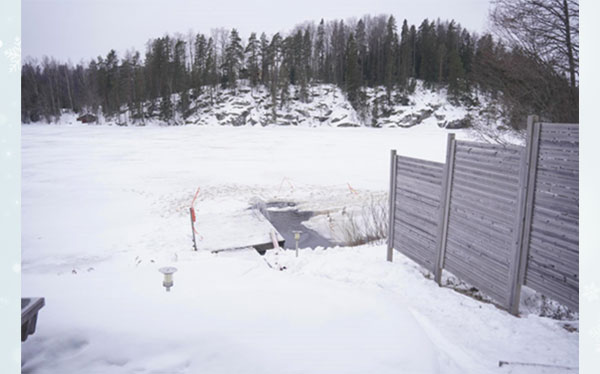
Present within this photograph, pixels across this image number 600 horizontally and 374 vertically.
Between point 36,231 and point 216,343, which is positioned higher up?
point 216,343

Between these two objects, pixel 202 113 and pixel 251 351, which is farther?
pixel 202 113

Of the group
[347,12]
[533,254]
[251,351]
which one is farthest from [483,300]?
[347,12]

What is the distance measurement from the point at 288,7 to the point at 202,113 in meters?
34.8

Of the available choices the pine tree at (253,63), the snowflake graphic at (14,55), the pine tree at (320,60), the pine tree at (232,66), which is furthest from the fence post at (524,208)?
the pine tree at (320,60)

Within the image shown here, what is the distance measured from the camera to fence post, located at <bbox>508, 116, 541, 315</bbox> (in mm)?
2457

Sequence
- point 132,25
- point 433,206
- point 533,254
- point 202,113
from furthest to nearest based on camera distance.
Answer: point 202,113 < point 433,206 < point 533,254 < point 132,25

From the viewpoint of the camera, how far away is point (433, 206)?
354 cm

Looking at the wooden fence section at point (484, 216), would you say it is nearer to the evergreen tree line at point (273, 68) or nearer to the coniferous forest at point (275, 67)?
the coniferous forest at point (275, 67)

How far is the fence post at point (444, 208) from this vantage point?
10.7 ft

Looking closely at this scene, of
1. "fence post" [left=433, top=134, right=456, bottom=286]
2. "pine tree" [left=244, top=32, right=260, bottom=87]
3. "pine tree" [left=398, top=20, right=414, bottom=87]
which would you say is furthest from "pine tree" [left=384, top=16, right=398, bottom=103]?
"fence post" [left=433, top=134, right=456, bottom=286]

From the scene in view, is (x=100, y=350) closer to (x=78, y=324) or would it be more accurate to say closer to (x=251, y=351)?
(x=78, y=324)
